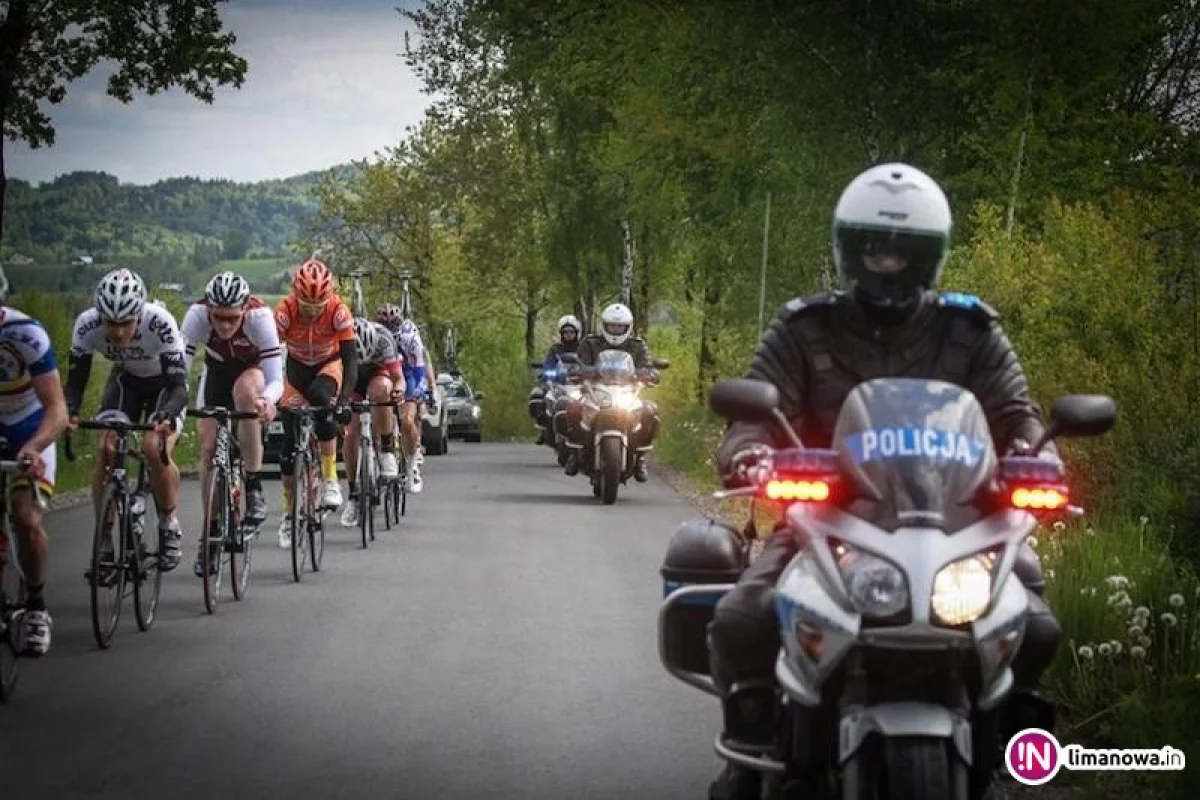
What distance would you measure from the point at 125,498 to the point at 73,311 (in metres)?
20.8

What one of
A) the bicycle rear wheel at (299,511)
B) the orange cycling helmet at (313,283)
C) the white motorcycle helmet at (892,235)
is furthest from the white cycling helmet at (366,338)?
the white motorcycle helmet at (892,235)

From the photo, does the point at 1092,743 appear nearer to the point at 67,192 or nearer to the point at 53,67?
the point at 53,67

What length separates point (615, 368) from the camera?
80.8 ft

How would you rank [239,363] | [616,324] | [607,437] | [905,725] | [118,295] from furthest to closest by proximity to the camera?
[616,324] < [607,437] < [239,363] < [118,295] < [905,725]

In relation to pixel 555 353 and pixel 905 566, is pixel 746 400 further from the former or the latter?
pixel 555 353

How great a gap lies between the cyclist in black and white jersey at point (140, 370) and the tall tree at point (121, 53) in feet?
77.6

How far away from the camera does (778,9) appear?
1118 inches

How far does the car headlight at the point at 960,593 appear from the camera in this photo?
5863 millimetres

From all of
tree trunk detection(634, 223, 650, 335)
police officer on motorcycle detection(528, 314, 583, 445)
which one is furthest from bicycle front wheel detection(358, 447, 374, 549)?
tree trunk detection(634, 223, 650, 335)

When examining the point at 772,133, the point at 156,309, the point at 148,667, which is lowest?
the point at 148,667

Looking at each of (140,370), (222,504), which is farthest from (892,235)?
(222,504)

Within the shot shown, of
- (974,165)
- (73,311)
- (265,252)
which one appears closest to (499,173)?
(73,311)

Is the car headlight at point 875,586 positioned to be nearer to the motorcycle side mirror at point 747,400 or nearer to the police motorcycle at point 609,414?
the motorcycle side mirror at point 747,400

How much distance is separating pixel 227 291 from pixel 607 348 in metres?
11.2
